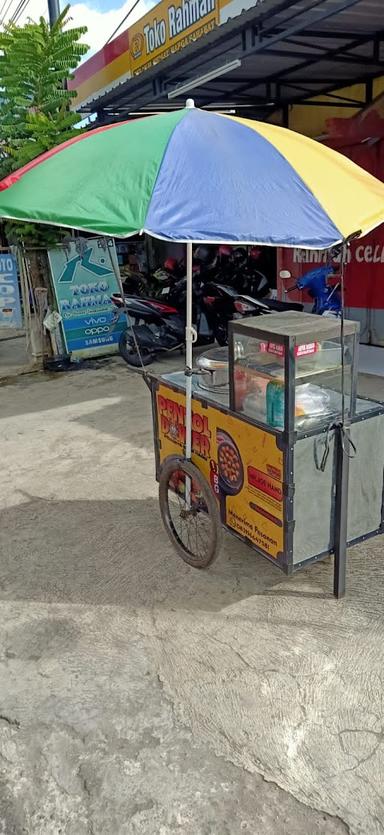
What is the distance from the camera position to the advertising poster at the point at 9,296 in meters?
9.70

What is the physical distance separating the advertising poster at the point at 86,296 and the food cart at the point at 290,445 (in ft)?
17.9

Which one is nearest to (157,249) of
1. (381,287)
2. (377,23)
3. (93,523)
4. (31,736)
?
(381,287)

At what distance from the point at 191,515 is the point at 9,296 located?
720 cm

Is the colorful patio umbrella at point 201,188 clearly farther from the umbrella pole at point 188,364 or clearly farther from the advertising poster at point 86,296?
Result: the advertising poster at point 86,296

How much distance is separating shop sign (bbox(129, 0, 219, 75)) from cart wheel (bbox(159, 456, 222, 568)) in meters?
5.32

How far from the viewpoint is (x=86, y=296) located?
8.82 metres

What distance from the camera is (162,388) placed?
3879 millimetres

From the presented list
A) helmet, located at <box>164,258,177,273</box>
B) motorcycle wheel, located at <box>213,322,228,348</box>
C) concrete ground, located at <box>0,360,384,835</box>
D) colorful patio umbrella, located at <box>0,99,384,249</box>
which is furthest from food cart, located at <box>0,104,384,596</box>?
helmet, located at <box>164,258,177,273</box>

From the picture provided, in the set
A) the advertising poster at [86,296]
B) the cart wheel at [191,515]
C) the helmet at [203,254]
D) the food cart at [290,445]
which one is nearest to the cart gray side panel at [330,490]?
the food cart at [290,445]

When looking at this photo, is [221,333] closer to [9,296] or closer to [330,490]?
[9,296]

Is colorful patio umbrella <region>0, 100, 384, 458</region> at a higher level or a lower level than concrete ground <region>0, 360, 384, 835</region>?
higher

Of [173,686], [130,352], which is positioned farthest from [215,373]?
[130,352]

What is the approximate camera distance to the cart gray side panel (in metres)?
3.04

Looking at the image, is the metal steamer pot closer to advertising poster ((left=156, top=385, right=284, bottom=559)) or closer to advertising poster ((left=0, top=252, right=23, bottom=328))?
advertising poster ((left=156, top=385, right=284, bottom=559))
